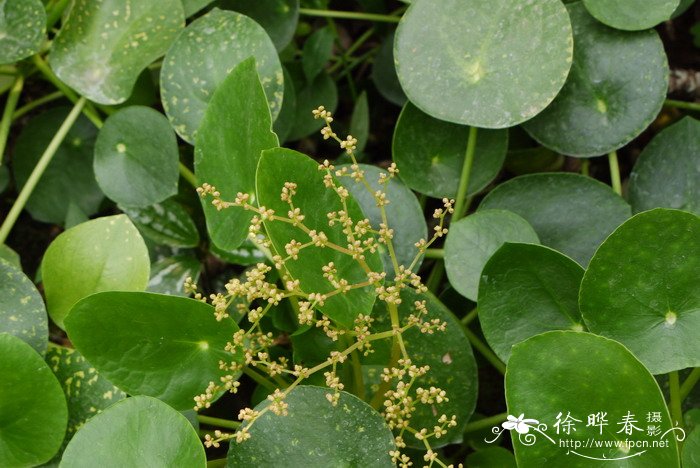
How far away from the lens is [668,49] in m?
1.34

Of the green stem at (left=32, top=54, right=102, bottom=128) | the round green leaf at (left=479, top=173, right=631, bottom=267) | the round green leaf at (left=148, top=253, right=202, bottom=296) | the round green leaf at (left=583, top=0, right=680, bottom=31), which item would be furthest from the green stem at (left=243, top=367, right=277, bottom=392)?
the round green leaf at (left=583, top=0, right=680, bottom=31)

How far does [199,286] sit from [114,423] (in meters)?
0.43

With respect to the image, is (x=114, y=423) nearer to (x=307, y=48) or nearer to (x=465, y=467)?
(x=465, y=467)

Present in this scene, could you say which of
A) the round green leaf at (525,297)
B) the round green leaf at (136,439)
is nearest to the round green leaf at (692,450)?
the round green leaf at (525,297)

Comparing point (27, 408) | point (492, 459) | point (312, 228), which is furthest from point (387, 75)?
point (27, 408)

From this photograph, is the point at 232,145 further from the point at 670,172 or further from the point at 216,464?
the point at 670,172

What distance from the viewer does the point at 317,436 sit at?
80 centimetres

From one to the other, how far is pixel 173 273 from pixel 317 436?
0.39 metres

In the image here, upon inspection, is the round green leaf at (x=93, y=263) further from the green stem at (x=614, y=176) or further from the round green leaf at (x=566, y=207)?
the green stem at (x=614, y=176)

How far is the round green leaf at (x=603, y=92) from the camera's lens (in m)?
0.98

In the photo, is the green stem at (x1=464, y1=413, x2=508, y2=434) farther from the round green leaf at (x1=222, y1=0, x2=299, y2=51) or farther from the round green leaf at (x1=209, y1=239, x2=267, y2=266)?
the round green leaf at (x1=222, y1=0, x2=299, y2=51)

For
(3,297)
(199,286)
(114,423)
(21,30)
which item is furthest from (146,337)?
A: (21,30)

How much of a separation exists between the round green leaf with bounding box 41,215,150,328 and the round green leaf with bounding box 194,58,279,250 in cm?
12

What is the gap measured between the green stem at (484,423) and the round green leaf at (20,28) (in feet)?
2.49
